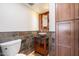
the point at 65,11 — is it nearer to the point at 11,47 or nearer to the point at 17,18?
the point at 17,18

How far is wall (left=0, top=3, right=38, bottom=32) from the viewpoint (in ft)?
4.14

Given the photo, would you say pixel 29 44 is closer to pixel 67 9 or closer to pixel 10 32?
pixel 10 32

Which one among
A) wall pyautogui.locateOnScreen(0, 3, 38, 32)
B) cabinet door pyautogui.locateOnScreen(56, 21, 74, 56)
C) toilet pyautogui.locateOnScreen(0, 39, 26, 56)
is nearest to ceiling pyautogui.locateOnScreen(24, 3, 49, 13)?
wall pyautogui.locateOnScreen(0, 3, 38, 32)

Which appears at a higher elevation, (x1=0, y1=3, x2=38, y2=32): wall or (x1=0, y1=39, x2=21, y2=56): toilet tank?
(x1=0, y1=3, x2=38, y2=32): wall

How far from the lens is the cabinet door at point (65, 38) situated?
4.13ft

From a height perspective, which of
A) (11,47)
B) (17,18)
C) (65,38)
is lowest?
(11,47)

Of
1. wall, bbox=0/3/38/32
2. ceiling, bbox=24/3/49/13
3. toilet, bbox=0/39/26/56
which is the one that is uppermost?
ceiling, bbox=24/3/49/13

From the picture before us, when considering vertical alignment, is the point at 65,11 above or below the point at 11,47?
above

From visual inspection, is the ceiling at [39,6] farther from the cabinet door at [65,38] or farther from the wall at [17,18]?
the cabinet door at [65,38]

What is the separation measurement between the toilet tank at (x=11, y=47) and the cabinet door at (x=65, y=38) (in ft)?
1.58

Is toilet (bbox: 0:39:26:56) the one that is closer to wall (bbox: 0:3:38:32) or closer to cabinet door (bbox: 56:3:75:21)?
wall (bbox: 0:3:38:32)

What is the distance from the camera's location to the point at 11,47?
128cm

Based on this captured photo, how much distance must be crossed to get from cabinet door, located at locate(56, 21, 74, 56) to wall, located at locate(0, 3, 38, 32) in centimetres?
29

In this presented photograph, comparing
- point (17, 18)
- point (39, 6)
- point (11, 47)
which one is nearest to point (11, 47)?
point (11, 47)
